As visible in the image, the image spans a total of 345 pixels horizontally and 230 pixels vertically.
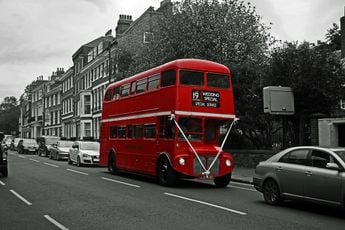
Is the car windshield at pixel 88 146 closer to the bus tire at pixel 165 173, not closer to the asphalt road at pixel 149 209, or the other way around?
the bus tire at pixel 165 173

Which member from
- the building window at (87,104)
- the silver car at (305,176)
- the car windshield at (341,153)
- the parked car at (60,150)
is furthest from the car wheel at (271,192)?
the building window at (87,104)

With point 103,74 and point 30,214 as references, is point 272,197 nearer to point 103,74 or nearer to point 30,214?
point 30,214

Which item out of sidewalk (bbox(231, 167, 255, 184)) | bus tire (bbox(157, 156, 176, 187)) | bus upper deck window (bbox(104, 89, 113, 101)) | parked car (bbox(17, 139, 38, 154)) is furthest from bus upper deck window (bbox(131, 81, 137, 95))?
parked car (bbox(17, 139, 38, 154))

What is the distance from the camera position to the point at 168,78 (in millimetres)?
16297

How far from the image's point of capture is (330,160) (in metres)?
9.84

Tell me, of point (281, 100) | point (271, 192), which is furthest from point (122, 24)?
point (271, 192)

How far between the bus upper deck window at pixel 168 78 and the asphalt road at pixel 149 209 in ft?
11.9

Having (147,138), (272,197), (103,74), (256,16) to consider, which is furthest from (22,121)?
(272,197)

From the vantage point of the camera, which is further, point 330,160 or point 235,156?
point 235,156

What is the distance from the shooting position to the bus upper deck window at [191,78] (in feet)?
52.0

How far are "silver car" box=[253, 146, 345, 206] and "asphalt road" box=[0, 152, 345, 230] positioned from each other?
0.39 m

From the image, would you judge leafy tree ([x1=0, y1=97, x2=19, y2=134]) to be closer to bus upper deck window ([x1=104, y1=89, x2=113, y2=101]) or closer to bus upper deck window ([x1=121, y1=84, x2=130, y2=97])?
bus upper deck window ([x1=104, y1=89, x2=113, y2=101])

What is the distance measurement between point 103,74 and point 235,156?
103 ft

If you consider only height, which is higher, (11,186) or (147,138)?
(147,138)
